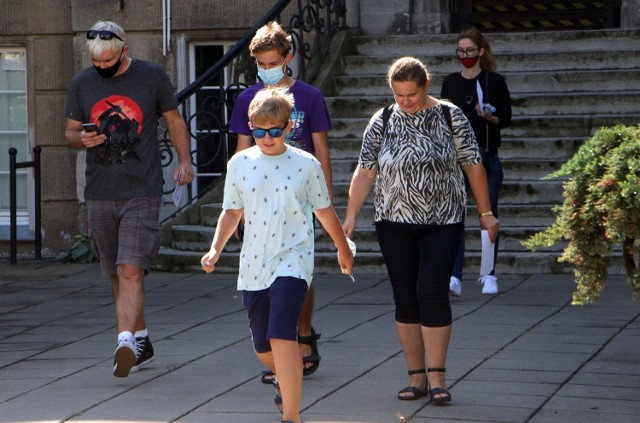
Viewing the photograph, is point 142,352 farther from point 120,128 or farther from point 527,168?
point 527,168

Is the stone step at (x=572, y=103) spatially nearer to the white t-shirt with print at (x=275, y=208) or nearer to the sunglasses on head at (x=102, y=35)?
the sunglasses on head at (x=102, y=35)

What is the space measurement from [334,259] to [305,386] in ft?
14.4

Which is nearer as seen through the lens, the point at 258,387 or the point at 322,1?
the point at 258,387

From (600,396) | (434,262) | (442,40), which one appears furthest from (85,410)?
(442,40)

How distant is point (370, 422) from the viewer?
5945mm

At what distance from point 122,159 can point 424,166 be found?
1816 mm

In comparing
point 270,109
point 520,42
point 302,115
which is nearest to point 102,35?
point 302,115

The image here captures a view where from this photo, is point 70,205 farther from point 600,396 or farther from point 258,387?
point 600,396

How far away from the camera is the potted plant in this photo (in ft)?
19.0

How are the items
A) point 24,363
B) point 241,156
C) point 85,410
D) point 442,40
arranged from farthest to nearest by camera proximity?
point 442,40 → point 24,363 → point 85,410 → point 241,156

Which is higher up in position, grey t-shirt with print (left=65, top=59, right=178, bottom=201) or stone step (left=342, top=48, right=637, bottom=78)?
stone step (left=342, top=48, right=637, bottom=78)

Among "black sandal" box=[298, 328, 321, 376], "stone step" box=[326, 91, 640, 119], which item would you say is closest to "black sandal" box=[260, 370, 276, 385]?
"black sandal" box=[298, 328, 321, 376]

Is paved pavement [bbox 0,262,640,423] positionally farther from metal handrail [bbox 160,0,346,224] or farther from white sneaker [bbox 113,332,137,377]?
metal handrail [bbox 160,0,346,224]

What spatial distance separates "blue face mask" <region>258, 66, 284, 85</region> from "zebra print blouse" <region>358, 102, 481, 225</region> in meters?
0.64
